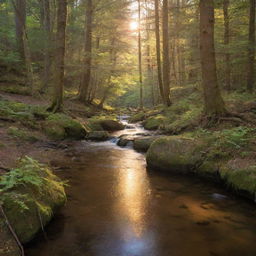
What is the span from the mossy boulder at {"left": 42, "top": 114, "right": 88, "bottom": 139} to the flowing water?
13.5ft

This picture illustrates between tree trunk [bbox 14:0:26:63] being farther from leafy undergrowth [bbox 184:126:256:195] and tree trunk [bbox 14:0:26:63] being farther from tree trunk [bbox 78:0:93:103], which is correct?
leafy undergrowth [bbox 184:126:256:195]

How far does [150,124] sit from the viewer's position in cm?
1656

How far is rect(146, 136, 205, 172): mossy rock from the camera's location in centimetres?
784

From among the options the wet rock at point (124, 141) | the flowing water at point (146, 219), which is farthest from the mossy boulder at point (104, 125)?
the flowing water at point (146, 219)

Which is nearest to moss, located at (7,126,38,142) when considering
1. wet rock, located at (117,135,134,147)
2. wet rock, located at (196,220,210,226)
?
wet rock, located at (117,135,134,147)

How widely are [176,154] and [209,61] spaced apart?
382cm

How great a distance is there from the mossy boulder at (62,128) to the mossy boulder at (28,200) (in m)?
6.33

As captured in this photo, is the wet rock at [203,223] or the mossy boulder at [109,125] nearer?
the wet rock at [203,223]

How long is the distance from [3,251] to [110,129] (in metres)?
13.1

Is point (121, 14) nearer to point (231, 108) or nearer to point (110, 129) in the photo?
point (110, 129)

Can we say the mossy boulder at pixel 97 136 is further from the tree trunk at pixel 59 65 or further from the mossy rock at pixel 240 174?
the mossy rock at pixel 240 174

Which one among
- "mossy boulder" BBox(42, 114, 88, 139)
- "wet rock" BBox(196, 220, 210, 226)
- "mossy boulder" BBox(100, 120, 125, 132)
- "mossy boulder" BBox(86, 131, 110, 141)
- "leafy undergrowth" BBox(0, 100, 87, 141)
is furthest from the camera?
"mossy boulder" BBox(100, 120, 125, 132)

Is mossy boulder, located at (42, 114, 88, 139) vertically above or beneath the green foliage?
above

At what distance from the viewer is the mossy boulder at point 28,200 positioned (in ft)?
13.8
